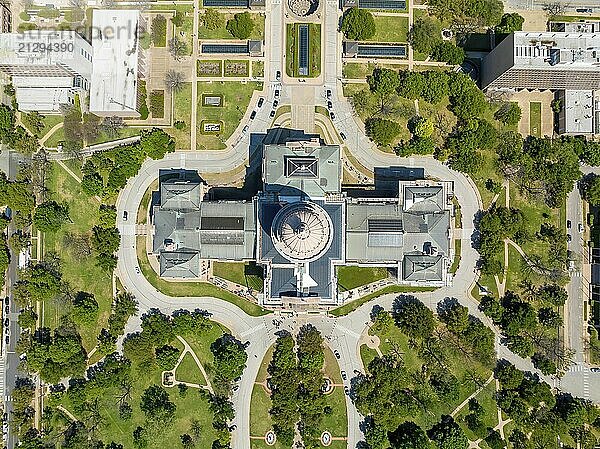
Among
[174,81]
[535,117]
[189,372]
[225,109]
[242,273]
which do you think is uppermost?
[174,81]

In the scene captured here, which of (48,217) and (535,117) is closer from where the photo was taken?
(48,217)

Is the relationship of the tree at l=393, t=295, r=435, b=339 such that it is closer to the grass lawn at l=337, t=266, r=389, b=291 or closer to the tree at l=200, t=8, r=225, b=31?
the grass lawn at l=337, t=266, r=389, b=291

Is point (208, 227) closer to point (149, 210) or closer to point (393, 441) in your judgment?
point (149, 210)

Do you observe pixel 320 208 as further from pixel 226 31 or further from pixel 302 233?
pixel 226 31

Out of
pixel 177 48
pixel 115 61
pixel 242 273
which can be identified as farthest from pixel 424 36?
pixel 115 61

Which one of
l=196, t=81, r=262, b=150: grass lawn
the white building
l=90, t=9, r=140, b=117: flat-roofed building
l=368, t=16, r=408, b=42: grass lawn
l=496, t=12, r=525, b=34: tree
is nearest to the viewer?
the white building

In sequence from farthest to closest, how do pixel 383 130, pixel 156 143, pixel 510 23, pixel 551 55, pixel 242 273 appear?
pixel 242 273 → pixel 510 23 → pixel 156 143 → pixel 383 130 → pixel 551 55

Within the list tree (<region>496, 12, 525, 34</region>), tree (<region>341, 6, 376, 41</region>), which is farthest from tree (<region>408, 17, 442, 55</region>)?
tree (<region>496, 12, 525, 34</region>)
